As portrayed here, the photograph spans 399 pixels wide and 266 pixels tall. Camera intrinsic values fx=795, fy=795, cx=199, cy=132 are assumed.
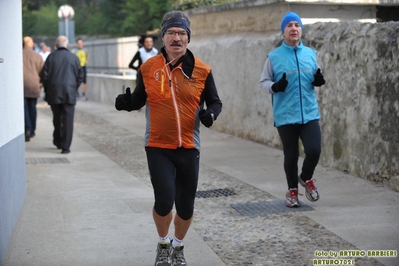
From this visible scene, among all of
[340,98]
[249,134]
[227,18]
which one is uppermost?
[227,18]

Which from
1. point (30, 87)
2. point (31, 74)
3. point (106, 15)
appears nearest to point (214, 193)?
point (30, 87)

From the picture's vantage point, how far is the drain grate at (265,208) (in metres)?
7.31

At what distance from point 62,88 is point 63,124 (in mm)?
542

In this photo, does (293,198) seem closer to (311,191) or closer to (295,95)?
(311,191)

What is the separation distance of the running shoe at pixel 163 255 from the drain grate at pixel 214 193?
9.23 ft

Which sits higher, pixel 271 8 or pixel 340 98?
pixel 271 8

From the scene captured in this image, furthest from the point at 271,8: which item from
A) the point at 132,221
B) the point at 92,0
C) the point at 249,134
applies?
the point at 92,0

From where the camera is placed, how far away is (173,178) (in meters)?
5.31

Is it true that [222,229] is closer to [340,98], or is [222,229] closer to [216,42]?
[340,98]

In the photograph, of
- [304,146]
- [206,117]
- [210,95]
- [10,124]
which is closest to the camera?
[206,117]

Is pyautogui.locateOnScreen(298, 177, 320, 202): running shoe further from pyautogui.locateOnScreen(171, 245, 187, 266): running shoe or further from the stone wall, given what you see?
pyautogui.locateOnScreen(171, 245, 187, 266): running shoe

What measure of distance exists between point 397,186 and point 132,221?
278 cm

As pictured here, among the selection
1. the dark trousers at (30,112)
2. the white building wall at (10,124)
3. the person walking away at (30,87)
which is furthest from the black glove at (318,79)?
the dark trousers at (30,112)

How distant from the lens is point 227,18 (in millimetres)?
14125
